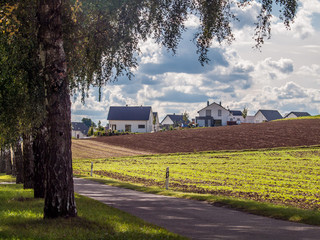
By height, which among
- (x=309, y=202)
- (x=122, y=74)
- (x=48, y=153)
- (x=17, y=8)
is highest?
(x=17, y=8)

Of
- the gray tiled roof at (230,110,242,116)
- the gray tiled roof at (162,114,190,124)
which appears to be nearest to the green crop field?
the gray tiled roof at (230,110,242,116)

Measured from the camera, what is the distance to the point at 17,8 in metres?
14.6

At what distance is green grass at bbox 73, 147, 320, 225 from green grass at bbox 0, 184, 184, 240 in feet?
17.4

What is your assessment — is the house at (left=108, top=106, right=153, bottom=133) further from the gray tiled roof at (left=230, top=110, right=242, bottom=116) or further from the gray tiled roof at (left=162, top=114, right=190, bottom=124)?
the gray tiled roof at (left=230, top=110, right=242, bottom=116)

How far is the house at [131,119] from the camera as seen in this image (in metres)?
120

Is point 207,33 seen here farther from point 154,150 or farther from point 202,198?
point 154,150

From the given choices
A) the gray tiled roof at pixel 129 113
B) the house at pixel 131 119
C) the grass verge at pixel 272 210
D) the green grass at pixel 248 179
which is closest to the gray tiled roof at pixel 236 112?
the house at pixel 131 119

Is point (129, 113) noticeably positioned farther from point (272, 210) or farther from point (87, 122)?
point (272, 210)

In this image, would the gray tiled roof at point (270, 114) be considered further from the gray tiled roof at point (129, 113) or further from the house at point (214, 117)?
the gray tiled roof at point (129, 113)

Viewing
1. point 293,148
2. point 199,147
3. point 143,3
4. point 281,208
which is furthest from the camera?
point 199,147

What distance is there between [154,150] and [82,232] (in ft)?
171

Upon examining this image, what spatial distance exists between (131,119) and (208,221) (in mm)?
105888

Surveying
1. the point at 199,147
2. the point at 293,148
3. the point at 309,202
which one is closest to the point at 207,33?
the point at 309,202

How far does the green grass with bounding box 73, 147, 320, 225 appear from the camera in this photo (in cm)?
1842
